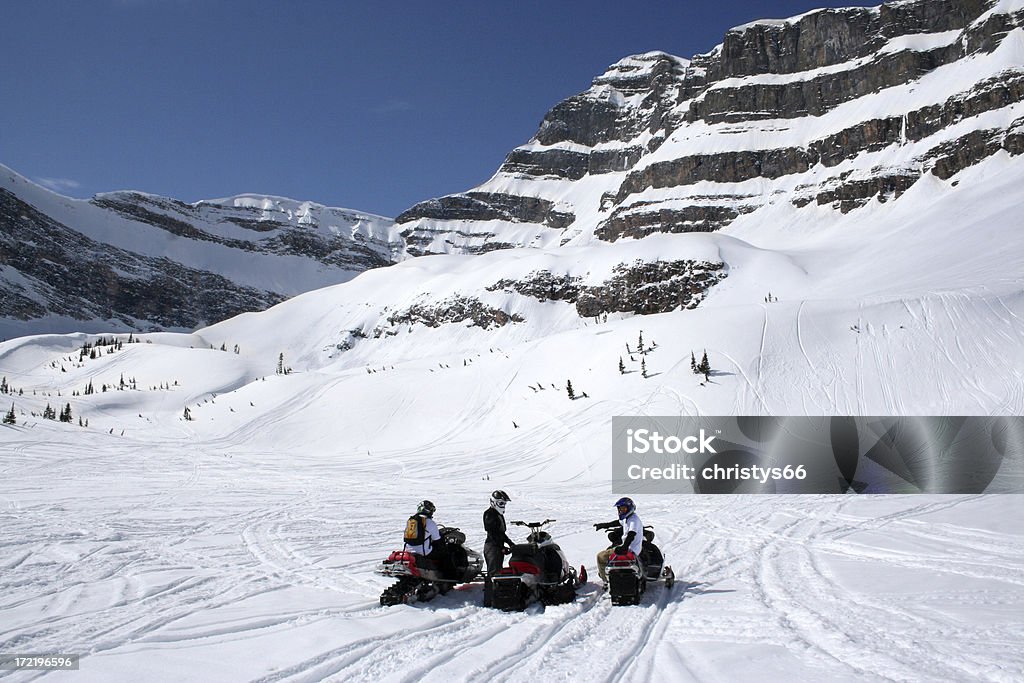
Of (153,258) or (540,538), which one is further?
(153,258)

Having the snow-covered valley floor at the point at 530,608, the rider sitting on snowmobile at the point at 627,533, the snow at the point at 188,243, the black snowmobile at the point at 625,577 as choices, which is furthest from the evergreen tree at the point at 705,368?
the snow at the point at 188,243

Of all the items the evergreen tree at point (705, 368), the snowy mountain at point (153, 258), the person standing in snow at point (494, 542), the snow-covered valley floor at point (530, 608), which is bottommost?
the snow-covered valley floor at point (530, 608)

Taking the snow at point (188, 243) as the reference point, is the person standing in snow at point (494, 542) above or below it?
below

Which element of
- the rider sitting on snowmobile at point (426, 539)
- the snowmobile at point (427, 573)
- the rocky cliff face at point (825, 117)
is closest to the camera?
the snowmobile at point (427, 573)

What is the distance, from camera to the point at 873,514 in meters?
11.6

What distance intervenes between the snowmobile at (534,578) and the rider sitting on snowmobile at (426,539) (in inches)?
30.6

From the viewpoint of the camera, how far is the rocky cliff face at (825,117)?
Result: 57.2 m

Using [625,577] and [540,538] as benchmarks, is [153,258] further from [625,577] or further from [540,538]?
[625,577]

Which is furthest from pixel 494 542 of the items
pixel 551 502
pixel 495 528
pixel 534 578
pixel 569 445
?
pixel 569 445

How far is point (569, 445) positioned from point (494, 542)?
13226mm

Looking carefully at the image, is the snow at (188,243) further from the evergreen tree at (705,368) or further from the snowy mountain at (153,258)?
the evergreen tree at (705,368)

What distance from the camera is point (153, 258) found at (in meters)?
114

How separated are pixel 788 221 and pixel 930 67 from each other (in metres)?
27.5

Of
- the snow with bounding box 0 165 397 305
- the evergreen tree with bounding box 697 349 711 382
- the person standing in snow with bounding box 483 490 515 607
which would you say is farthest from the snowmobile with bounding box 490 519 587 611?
the snow with bounding box 0 165 397 305
